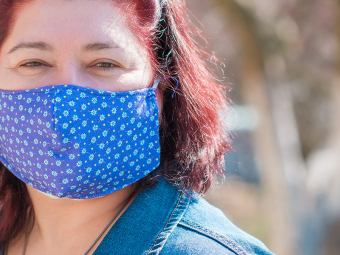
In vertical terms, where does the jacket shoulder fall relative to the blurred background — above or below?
below

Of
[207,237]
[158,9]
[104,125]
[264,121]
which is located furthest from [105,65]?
[264,121]

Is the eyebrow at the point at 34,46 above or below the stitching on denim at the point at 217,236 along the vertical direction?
above

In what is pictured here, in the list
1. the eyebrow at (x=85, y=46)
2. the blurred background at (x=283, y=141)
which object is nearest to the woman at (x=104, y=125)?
the eyebrow at (x=85, y=46)

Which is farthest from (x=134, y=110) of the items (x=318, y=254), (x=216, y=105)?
(x=318, y=254)

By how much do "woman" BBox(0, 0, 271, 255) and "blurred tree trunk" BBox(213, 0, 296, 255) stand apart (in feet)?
9.84

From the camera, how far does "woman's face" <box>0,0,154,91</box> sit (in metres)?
1.29

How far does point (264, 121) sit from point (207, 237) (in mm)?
3613

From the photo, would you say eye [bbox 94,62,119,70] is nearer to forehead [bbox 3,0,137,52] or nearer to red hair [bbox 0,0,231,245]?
forehead [bbox 3,0,137,52]

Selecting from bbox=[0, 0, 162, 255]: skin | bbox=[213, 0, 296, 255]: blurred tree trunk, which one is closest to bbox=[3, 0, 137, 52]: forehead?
bbox=[0, 0, 162, 255]: skin

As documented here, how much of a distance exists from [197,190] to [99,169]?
55 centimetres

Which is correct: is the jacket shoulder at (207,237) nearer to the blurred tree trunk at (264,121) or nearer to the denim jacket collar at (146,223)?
the denim jacket collar at (146,223)

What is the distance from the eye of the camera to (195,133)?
1634 millimetres

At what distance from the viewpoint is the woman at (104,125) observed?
128 centimetres

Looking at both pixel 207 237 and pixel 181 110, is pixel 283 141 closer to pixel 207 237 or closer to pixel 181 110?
pixel 181 110
